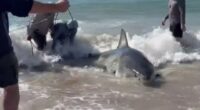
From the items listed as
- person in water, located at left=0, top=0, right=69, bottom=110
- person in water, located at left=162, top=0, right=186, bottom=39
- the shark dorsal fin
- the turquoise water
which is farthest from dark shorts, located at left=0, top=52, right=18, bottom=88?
the turquoise water

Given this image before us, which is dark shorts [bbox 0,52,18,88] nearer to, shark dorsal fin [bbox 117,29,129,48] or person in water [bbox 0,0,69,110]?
person in water [bbox 0,0,69,110]

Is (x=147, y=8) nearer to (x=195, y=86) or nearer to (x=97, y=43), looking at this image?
(x=97, y=43)

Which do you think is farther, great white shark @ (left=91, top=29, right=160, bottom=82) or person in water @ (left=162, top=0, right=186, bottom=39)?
person in water @ (left=162, top=0, right=186, bottom=39)

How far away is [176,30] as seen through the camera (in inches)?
475

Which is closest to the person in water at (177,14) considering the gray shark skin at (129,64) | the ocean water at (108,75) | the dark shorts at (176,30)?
the dark shorts at (176,30)

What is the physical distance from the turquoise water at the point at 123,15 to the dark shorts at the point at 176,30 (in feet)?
8.06

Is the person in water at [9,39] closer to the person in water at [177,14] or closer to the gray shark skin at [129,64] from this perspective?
the gray shark skin at [129,64]

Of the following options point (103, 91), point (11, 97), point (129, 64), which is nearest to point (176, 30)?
point (129, 64)

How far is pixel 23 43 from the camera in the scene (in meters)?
12.6

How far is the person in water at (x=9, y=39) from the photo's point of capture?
476 centimetres

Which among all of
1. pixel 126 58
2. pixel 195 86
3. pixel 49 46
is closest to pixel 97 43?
pixel 49 46

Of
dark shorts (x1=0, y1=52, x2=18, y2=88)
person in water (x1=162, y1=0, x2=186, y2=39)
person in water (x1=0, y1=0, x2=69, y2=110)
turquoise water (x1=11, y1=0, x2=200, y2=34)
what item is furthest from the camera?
turquoise water (x1=11, y1=0, x2=200, y2=34)

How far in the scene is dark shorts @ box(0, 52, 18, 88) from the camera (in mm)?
5059

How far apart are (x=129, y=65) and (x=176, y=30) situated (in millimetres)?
A: 2958
